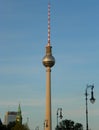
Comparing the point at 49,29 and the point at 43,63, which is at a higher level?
the point at 49,29

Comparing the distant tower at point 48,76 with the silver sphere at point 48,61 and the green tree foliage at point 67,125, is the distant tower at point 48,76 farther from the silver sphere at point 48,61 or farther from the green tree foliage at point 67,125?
the green tree foliage at point 67,125

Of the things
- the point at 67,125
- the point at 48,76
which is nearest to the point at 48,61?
the point at 48,76

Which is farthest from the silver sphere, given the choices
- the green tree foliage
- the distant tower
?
the green tree foliage

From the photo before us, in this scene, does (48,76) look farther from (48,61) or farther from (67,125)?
(67,125)

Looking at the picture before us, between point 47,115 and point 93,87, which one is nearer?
point 93,87

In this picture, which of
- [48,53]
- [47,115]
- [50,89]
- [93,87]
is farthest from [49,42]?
[93,87]

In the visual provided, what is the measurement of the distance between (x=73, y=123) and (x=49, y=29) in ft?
169

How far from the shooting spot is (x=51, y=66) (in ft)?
400

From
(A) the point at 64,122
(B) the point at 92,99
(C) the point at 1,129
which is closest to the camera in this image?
(B) the point at 92,99

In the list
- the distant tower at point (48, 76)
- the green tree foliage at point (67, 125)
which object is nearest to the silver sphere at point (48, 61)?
the distant tower at point (48, 76)

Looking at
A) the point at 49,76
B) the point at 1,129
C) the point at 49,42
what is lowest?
the point at 1,129

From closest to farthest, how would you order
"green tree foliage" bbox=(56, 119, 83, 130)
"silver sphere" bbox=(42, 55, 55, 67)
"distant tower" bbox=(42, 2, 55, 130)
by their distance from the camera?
1. "distant tower" bbox=(42, 2, 55, 130)
2. "silver sphere" bbox=(42, 55, 55, 67)
3. "green tree foliage" bbox=(56, 119, 83, 130)

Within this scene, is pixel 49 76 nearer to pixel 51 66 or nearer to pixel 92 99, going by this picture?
pixel 51 66

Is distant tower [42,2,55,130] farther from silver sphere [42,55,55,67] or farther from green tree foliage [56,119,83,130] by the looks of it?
green tree foliage [56,119,83,130]
